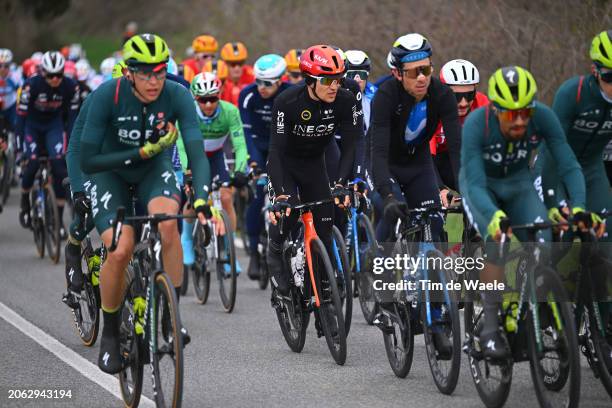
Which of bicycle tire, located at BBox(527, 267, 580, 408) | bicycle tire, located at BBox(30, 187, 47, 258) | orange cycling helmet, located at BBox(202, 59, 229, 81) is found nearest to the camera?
bicycle tire, located at BBox(527, 267, 580, 408)

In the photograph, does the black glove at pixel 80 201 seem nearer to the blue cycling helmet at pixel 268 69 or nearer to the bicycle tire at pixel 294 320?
the bicycle tire at pixel 294 320

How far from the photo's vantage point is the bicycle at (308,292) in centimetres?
922

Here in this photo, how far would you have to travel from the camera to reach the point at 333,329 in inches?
370

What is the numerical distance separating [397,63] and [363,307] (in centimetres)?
289

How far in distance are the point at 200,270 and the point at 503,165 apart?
5.45 meters

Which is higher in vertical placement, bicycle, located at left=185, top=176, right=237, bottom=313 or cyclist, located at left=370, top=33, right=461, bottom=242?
cyclist, located at left=370, top=33, right=461, bottom=242

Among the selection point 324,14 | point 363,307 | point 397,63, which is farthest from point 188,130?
point 324,14

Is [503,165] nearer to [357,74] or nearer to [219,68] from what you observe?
[357,74]

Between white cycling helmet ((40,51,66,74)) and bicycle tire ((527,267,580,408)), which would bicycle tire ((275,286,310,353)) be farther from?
white cycling helmet ((40,51,66,74))

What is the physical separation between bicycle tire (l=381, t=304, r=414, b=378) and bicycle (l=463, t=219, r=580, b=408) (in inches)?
41.8

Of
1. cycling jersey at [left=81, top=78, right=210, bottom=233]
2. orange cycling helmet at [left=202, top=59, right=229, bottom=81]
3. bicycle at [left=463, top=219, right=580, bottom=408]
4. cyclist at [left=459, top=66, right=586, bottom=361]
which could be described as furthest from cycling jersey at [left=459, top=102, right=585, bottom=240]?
orange cycling helmet at [left=202, top=59, right=229, bottom=81]

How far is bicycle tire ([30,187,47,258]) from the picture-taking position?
15938 millimetres

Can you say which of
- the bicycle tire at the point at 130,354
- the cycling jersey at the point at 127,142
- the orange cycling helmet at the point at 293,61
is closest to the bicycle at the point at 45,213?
the orange cycling helmet at the point at 293,61

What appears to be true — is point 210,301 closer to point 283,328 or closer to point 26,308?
point 26,308
